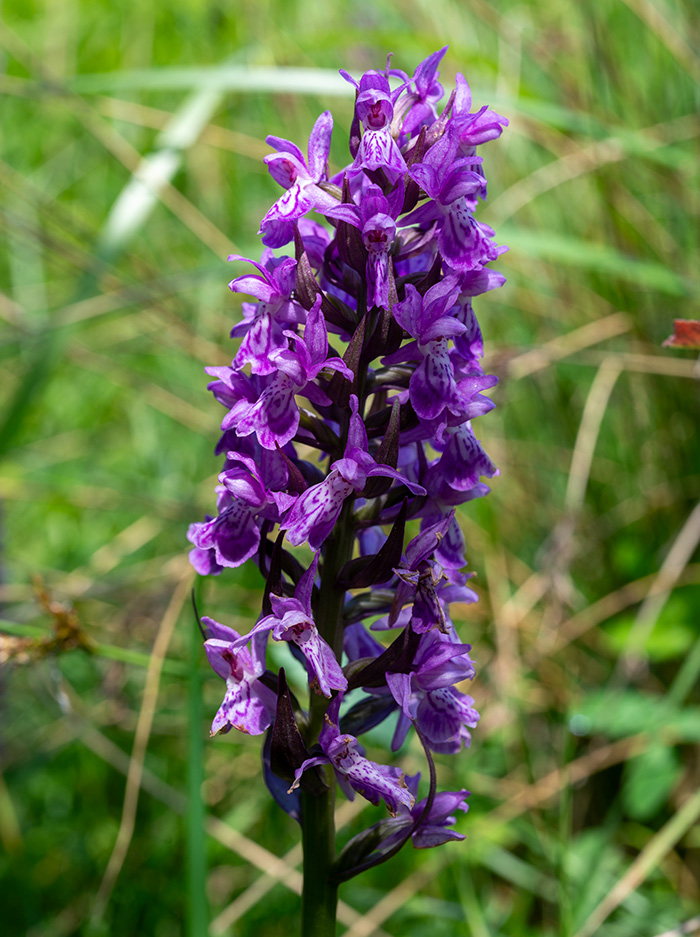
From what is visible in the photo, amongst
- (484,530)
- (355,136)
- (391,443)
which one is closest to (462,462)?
(391,443)

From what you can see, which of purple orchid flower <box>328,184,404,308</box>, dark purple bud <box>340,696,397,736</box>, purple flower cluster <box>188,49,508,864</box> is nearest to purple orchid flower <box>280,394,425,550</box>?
purple flower cluster <box>188,49,508,864</box>

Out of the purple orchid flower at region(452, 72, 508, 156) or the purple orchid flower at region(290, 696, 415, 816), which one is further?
the purple orchid flower at region(452, 72, 508, 156)

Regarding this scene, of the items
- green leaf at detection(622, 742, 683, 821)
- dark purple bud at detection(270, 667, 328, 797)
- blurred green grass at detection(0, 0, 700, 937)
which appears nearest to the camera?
dark purple bud at detection(270, 667, 328, 797)

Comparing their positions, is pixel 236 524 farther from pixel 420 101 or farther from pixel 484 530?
pixel 484 530

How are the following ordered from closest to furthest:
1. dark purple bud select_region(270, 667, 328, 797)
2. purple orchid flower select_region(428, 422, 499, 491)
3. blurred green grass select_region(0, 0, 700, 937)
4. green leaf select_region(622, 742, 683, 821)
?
1. dark purple bud select_region(270, 667, 328, 797)
2. purple orchid flower select_region(428, 422, 499, 491)
3. blurred green grass select_region(0, 0, 700, 937)
4. green leaf select_region(622, 742, 683, 821)

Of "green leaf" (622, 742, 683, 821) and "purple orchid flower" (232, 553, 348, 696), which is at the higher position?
"purple orchid flower" (232, 553, 348, 696)

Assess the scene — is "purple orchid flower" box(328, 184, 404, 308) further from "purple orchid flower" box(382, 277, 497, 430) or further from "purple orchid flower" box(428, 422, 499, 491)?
"purple orchid flower" box(428, 422, 499, 491)

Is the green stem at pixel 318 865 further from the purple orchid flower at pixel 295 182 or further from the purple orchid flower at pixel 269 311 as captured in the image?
the purple orchid flower at pixel 295 182

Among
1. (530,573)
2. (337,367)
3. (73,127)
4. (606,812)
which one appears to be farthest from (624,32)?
(337,367)
